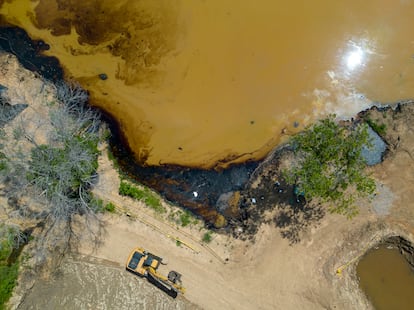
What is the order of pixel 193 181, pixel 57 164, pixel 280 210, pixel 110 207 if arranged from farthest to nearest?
1. pixel 193 181
2. pixel 280 210
3. pixel 110 207
4. pixel 57 164

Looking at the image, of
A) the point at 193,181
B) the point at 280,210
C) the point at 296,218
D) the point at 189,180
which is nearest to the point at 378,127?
the point at 296,218

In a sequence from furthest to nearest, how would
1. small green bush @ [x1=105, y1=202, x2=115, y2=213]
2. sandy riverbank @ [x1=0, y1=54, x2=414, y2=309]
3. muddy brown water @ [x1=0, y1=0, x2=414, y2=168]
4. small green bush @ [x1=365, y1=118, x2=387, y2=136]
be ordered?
muddy brown water @ [x1=0, y1=0, x2=414, y2=168], small green bush @ [x1=365, y1=118, x2=387, y2=136], small green bush @ [x1=105, y1=202, x2=115, y2=213], sandy riverbank @ [x1=0, y1=54, x2=414, y2=309]

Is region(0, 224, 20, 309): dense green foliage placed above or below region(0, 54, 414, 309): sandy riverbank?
below

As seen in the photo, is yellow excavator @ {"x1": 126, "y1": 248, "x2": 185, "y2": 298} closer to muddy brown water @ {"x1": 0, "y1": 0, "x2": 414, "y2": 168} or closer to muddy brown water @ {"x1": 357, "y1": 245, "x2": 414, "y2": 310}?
muddy brown water @ {"x1": 0, "y1": 0, "x2": 414, "y2": 168}

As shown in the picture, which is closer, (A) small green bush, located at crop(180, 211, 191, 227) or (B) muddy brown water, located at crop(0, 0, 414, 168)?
(A) small green bush, located at crop(180, 211, 191, 227)

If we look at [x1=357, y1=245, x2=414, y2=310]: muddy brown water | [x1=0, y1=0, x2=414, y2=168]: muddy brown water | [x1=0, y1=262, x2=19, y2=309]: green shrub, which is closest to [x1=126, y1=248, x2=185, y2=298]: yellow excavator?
[x1=0, y1=0, x2=414, y2=168]: muddy brown water

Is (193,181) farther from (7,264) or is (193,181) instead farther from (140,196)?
(7,264)
